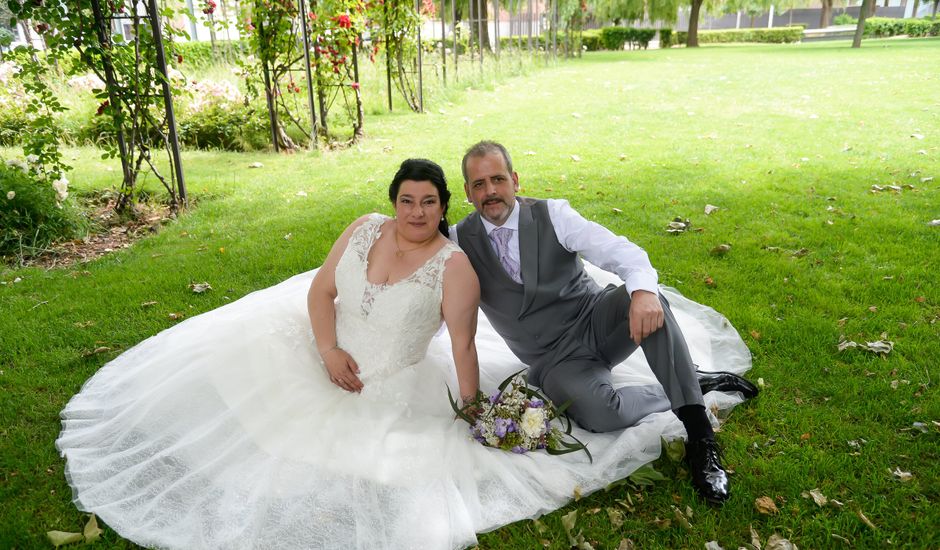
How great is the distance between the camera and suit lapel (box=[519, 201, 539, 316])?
3316 mm

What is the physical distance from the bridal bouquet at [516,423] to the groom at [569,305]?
A: 0.26m

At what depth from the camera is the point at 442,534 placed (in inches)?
101

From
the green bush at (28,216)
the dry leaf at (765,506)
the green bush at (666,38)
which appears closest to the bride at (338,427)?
the dry leaf at (765,506)

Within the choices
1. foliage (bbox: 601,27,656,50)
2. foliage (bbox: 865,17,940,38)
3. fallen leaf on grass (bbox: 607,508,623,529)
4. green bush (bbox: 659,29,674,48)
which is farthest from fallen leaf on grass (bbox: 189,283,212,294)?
green bush (bbox: 659,29,674,48)

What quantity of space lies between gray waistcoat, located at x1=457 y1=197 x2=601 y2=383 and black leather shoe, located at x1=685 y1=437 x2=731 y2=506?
81cm

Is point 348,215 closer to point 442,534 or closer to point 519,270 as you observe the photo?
point 519,270

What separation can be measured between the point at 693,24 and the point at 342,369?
4310cm

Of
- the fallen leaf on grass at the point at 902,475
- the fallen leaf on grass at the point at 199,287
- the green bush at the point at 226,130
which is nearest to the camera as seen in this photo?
the fallen leaf on grass at the point at 902,475

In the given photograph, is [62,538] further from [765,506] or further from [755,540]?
[765,506]

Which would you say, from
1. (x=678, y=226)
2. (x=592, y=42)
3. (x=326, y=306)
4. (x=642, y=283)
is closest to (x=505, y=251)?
(x=642, y=283)

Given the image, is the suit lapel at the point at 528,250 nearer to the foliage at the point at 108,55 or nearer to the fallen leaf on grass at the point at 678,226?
the fallen leaf on grass at the point at 678,226

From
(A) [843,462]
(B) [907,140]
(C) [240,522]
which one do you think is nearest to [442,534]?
(C) [240,522]

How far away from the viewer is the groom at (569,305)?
119 inches

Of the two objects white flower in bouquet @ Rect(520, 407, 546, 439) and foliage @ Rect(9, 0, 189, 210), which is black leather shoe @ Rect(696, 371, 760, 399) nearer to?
white flower in bouquet @ Rect(520, 407, 546, 439)
